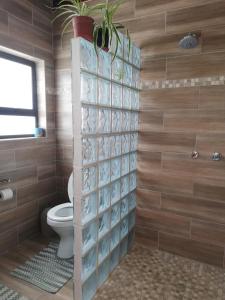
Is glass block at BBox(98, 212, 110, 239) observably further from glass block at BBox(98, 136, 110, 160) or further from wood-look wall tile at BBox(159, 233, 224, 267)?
wood-look wall tile at BBox(159, 233, 224, 267)

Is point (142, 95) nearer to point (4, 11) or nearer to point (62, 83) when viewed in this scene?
point (62, 83)

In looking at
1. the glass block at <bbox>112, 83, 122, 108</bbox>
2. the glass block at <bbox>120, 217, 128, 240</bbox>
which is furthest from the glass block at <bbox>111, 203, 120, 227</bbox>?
the glass block at <bbox>112, 83, 122, 108</bbox>

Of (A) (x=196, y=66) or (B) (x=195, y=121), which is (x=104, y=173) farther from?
(A) (x=196, y=66)

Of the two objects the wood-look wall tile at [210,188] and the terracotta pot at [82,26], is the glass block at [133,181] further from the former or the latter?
the terracotta pot at [82,26]

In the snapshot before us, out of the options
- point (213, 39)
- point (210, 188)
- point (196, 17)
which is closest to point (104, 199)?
point (210, 188)

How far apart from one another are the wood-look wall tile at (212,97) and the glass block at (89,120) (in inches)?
40.2

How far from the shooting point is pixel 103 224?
1.79 m

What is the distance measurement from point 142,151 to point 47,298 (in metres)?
1.50

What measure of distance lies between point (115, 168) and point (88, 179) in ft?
1.38

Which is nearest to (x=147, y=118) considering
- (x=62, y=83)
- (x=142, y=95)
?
(x=142, y=95)

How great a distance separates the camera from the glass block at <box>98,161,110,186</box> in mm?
1679

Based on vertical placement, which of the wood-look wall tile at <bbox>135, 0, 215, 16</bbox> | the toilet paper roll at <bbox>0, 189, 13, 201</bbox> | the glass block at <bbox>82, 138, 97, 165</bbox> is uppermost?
the wood-look wall tile at <bbox>135, 0, 215, 16</bbox>

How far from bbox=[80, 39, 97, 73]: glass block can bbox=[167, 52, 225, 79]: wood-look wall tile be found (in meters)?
0.88

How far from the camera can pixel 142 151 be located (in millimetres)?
2279
